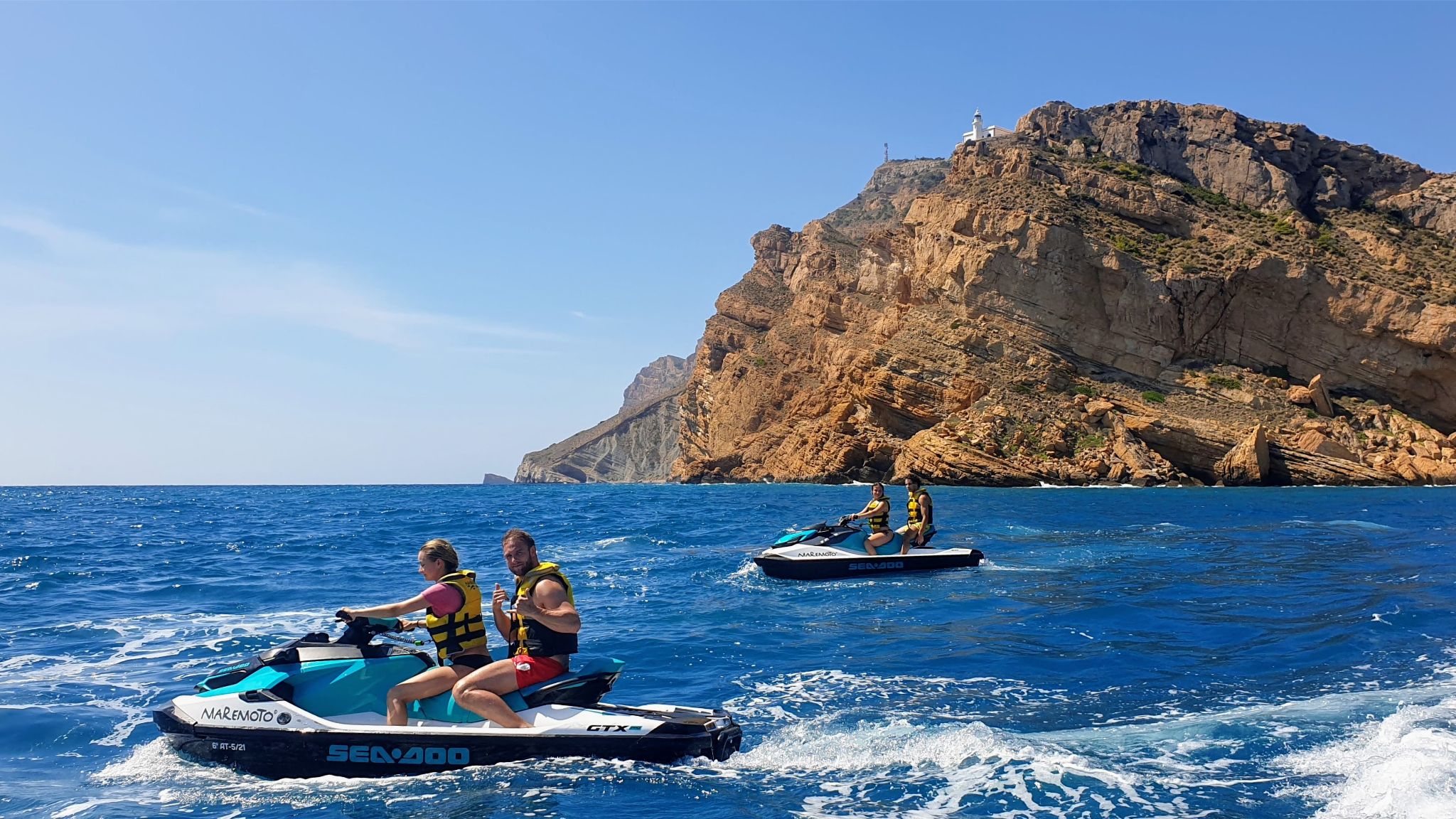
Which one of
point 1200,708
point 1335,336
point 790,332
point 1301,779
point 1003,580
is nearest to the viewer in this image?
point 1301,779

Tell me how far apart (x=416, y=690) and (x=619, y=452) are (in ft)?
532

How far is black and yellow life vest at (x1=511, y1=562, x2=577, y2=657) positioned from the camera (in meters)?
7.96

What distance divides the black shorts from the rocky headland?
190 feet

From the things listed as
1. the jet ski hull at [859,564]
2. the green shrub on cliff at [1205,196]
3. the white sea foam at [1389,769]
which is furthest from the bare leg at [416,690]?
the green shrub on cliff at [1205,196]

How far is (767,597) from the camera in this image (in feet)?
58.5

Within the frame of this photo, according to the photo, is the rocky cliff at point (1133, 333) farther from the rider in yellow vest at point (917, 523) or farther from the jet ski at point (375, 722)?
the jet ski at point (375, 722)

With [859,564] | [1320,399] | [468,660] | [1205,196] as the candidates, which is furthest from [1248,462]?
[468,660]

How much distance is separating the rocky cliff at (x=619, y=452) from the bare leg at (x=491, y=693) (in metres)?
142

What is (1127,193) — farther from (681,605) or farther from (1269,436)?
(681,605)

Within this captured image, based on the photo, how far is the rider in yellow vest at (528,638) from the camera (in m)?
7.89

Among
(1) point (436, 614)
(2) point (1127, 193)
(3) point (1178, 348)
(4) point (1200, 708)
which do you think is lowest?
(4) point (1200, 708)

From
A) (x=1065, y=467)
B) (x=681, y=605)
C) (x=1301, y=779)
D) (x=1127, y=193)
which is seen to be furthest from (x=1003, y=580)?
(x=1127, y=193)

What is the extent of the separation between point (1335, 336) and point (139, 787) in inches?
3205

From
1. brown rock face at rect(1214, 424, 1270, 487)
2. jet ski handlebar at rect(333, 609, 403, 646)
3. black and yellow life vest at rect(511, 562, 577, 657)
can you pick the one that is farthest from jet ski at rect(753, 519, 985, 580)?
brown rock face at rect(1214, 424, 1270, 487)
